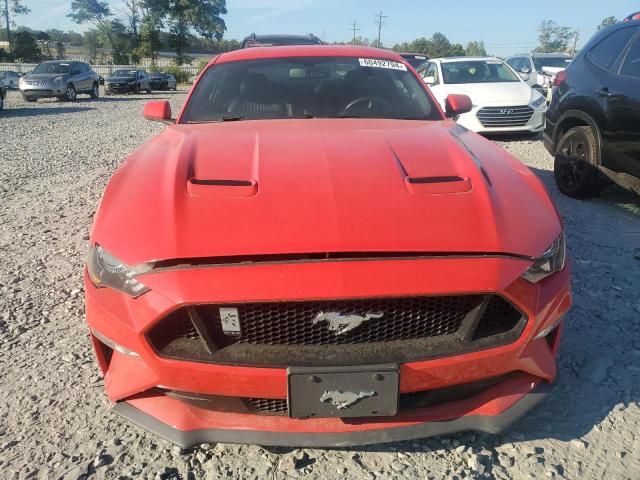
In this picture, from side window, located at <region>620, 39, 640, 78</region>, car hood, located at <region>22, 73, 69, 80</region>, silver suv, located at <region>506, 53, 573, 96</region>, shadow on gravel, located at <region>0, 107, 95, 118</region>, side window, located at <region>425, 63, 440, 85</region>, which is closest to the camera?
side window, located at <region>620, 39, 640, 78</region>

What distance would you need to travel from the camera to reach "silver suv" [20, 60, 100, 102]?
19.8 meters

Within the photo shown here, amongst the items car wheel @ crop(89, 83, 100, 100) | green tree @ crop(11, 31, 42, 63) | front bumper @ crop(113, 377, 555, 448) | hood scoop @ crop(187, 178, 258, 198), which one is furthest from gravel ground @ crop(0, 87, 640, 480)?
green tree @ crop(11, 31, 42, 63)

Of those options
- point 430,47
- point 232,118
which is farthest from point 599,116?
point 430,47

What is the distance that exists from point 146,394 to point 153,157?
1104mm

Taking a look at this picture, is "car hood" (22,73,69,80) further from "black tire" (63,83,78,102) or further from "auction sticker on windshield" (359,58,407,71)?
"auction sticker on windshield" (359,58,407,71)

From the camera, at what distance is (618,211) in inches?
198

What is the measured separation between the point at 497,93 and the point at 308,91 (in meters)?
6.84

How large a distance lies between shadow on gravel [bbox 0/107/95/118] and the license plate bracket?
16.8m

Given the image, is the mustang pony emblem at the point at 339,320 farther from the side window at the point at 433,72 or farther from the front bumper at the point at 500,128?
the side window at the point at 433,72

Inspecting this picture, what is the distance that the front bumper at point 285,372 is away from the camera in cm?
158

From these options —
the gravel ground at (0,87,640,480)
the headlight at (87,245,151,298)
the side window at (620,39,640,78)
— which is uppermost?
the side window at (620,39,640,78)

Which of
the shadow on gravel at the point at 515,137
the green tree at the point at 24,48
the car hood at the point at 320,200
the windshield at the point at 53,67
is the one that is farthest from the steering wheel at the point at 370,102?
the green tree at the point at 24,48

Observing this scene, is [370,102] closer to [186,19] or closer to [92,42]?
[186,19]

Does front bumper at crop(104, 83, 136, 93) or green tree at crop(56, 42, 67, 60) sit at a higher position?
green tree at crop(56, 42, 67, 60)
